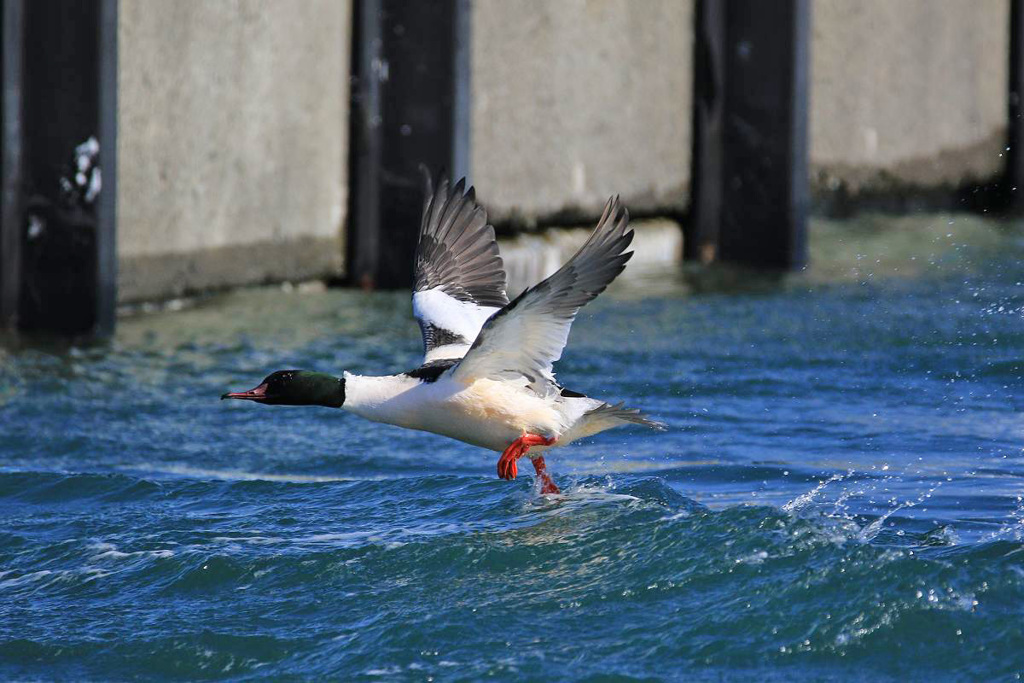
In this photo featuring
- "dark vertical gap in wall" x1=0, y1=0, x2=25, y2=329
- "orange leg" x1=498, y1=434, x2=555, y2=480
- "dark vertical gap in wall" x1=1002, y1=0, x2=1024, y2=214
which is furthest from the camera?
"dark vertical gap in wall" x1=1002, y1=0, x2=1024, y2=214

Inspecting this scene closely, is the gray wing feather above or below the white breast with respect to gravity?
above

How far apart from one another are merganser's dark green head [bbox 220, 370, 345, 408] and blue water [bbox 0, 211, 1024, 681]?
1.22ft

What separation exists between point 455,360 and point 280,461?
1.00 m

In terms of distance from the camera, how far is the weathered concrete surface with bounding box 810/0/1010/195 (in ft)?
45.6

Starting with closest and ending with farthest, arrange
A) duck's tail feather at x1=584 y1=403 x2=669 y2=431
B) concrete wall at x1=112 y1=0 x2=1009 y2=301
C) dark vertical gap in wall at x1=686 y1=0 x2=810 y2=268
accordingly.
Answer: duck's tail feather at x1=584 y1=403 x2=669 y2=431
concrete wall at x1=112 y1=0 x2=1009 y2=301
dark vertical gap in wall at x1=686 y1=0 x2=810 y2=268

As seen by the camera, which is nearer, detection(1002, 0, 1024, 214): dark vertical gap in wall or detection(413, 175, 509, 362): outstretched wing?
detection(413, 175, 509, 362): outstretched wing

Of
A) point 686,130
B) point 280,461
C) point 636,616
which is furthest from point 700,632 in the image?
point 686,130

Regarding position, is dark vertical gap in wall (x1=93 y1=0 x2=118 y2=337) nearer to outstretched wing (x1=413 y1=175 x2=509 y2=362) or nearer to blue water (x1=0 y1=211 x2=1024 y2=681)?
blue water (x1=0 y1=211 x2=1024 y2=681)

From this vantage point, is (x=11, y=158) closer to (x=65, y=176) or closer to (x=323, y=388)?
(x=65, y=176)

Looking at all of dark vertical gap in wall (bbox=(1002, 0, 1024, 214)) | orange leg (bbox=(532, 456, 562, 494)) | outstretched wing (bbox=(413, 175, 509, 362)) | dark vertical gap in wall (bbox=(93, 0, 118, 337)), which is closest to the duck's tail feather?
orange leg (bbox=(532, 456, 562, 494))

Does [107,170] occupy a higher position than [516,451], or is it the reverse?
[107,170]

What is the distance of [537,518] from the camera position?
5980 millimetres

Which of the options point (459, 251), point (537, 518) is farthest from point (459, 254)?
point (537, 518)

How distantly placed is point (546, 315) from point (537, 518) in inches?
29.7
